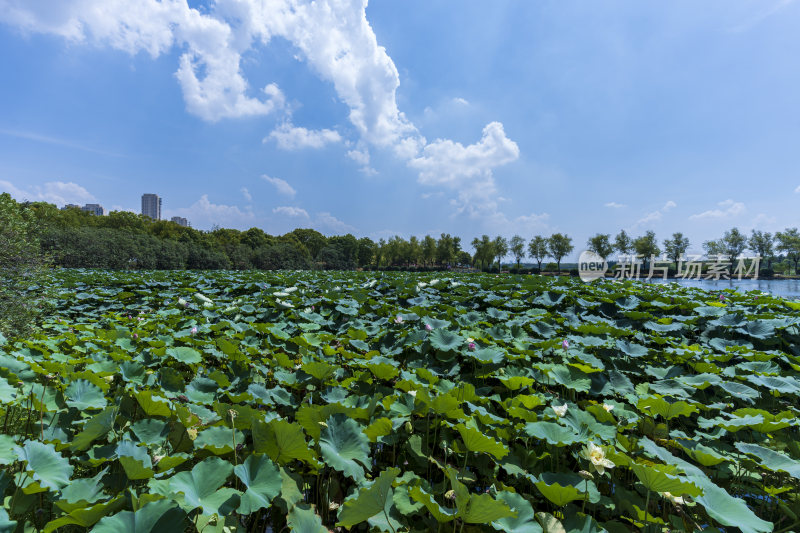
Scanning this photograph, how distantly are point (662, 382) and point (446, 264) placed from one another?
224 ft

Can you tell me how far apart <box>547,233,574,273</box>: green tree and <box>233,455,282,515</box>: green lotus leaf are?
6697 centimetres

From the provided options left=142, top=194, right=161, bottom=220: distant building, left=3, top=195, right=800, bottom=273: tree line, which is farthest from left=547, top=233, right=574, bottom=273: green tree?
left=142, top=194, right=161, bottom=220: distant building

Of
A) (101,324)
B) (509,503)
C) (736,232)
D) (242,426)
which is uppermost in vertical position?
(736,232)

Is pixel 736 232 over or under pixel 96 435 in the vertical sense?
Answer: over

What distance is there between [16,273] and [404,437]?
8.04 m

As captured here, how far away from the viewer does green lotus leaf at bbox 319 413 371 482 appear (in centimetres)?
148

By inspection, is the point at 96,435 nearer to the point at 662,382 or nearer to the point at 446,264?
the point at 662,382

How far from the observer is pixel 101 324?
17.1 ft

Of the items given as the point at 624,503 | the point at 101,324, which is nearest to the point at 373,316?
the point at 624,503

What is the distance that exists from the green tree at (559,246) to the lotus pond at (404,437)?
2468 inches

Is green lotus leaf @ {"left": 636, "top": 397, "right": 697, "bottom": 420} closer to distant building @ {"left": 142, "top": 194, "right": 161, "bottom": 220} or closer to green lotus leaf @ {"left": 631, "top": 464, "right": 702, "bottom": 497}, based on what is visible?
green lotus leaf @ {"left": 631, "top": 464, "right": 702, "bottom": 497}

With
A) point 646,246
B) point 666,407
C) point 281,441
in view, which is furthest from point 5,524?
point 646,246

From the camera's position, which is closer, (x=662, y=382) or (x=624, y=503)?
(x=624, y=503)

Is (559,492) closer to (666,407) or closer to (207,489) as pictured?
(666,407)
